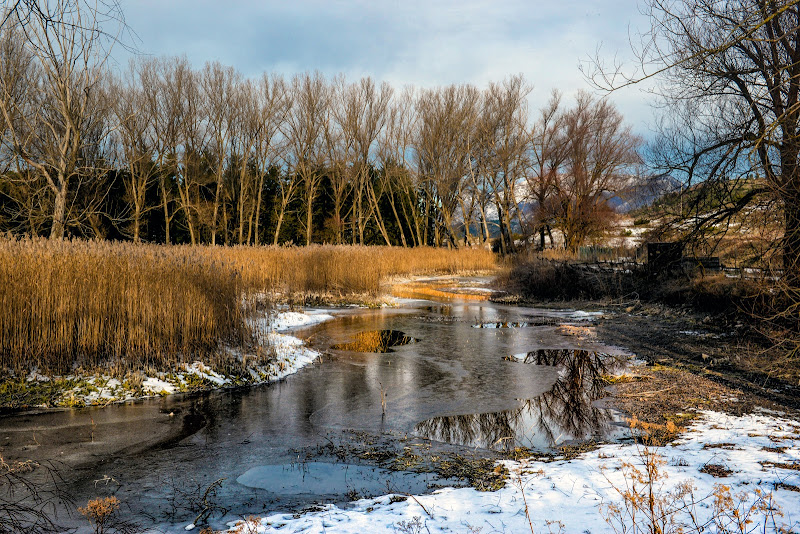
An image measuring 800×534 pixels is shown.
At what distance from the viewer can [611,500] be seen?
10.7 feet

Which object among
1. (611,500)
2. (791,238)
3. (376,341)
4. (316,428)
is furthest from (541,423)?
(376,341)

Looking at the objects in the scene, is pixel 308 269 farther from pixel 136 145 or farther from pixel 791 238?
pixel 136 145

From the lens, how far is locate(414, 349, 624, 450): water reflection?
15.8 feet

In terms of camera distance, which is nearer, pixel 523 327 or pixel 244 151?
pixel 523 327

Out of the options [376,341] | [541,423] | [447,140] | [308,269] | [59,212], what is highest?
[447,140]

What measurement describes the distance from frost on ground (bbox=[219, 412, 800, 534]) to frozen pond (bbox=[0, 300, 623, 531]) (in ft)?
1.52

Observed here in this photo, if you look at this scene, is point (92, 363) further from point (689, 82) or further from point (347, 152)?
point (347, 152)

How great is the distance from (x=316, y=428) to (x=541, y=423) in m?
2.28

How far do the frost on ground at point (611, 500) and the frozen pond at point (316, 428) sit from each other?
18.3 inches

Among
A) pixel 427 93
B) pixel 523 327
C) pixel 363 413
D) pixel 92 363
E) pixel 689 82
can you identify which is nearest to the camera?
pixel 363 413

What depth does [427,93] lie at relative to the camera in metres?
35.4

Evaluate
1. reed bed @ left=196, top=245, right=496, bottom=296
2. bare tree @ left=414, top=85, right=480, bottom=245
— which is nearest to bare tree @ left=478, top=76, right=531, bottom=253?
bare tree @ left=414, top=85, right=480, bottom=245

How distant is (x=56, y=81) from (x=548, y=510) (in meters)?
16.3

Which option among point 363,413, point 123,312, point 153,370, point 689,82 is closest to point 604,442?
point 363,413
